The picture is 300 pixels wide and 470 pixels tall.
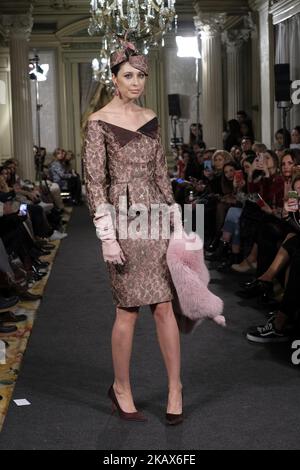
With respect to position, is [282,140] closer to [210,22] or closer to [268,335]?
[210,22]

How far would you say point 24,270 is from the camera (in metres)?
6.52

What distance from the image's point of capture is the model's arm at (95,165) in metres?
3.14

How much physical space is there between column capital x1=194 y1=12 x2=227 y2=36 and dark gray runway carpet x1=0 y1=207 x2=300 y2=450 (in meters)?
8.45

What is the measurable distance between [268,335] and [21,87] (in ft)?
31.2

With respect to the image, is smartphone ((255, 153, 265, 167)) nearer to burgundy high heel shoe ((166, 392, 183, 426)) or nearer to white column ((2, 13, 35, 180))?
burgundy high heel shoe ((166, 392, 183, 426))

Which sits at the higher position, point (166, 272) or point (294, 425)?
point (166, 272)

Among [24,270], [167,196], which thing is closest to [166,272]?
[167,196]

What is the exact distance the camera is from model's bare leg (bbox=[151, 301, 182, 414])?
10.6 feet

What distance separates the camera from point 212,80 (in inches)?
534

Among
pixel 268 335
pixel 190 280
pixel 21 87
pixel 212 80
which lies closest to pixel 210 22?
pixel 212 80
